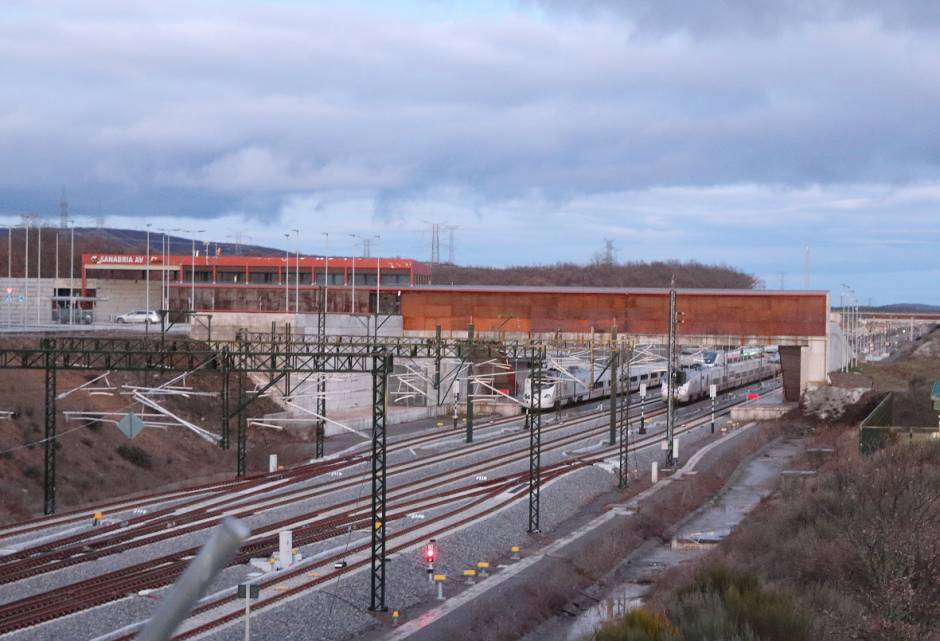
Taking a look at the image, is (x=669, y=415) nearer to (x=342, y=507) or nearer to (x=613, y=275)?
(x=342, y=507)

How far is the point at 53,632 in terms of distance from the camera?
17.6 meters

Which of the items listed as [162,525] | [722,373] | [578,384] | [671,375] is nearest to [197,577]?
[162,525]

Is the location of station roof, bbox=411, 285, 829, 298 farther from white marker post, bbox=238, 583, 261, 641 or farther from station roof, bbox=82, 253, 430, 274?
white marker post, bbox=238, 583, 261, 641

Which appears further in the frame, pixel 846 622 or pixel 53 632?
pixel 53 632

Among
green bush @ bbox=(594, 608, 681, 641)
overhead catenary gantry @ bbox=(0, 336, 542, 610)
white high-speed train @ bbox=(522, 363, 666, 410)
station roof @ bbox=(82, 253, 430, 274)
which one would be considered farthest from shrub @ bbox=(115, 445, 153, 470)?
station roof @ bbox=(82, 253, 430, 274)

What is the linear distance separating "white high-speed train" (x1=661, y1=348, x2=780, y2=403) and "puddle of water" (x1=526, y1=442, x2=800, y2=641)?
1959cm

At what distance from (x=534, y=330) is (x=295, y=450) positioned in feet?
57.2

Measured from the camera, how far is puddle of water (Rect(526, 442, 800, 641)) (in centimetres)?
2078

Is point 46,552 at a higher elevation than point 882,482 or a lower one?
lower

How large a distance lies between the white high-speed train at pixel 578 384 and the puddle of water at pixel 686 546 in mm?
14595

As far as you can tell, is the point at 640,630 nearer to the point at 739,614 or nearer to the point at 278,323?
the point at 739,614

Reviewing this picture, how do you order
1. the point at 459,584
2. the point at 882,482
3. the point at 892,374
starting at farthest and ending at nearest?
the point at 892,374
the point at 459,584
the point at 882,482

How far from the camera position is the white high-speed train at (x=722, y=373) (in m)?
67.1

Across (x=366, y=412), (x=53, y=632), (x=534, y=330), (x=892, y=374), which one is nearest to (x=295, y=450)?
(x=366, y=412)
